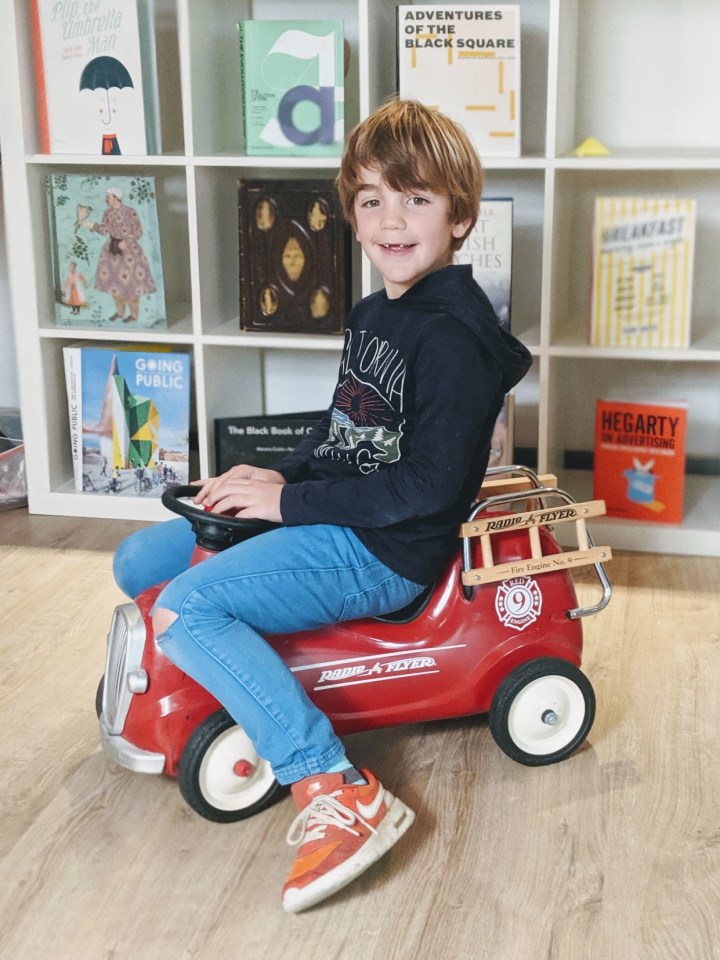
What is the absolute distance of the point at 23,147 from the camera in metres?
2.21

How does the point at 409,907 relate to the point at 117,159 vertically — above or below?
below

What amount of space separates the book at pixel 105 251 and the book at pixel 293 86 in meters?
0.25

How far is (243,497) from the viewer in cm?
140

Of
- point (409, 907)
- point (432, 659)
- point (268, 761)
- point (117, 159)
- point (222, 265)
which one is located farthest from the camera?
point (222, 265)

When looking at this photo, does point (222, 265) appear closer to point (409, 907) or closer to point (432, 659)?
point (432, 659)

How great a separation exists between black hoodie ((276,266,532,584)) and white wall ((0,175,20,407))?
147 centimetres

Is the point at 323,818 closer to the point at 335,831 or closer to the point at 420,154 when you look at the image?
the point at 335,831

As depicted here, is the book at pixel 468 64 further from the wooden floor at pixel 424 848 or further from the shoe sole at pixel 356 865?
the shoe sole at pixel 356 865

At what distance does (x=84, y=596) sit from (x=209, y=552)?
67cm

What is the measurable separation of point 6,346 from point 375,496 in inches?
64.8

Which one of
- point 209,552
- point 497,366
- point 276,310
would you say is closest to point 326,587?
point 209,552

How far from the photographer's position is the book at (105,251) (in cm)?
223

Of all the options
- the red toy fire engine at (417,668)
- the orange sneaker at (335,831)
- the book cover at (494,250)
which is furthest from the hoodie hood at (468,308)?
the book cover at (494,250)

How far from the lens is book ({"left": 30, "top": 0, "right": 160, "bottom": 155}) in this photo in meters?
2.14
